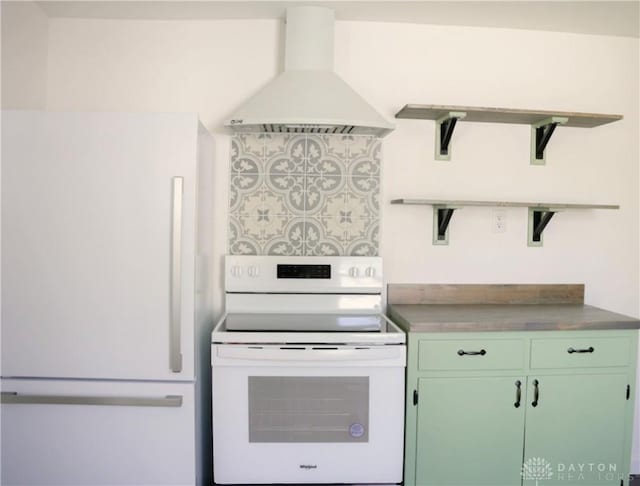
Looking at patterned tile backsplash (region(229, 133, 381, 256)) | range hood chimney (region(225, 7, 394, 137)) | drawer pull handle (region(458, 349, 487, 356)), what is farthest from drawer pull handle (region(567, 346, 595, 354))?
Result: range hood chimney (region(225, 7, 394, 137))

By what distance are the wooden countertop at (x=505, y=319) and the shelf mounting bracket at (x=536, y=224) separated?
37 cm

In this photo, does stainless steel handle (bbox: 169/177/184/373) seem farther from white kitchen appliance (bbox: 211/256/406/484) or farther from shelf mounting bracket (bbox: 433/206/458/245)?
shelf mounting bracket (bbox: 433/206/458/245)

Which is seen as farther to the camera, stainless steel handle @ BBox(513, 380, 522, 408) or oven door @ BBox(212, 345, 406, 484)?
stainless steel handle @ BBox(513, 380, 522, 408)

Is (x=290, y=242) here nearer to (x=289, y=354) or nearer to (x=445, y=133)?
(x=289, y=354)

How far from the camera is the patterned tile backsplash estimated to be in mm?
2295

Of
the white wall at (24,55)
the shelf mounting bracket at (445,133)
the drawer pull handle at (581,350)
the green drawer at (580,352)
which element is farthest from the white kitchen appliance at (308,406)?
the white wall at (24,55)

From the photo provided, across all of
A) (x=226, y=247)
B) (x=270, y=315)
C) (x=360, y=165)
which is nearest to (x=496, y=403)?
(x=270, y=315)

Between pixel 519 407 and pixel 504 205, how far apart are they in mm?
944

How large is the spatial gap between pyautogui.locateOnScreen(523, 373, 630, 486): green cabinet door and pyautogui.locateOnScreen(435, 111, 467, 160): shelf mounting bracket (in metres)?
1.17

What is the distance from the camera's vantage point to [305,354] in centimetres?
180

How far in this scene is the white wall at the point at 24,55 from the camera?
2008 mm

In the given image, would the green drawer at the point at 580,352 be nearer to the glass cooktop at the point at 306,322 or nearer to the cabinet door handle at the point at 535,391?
the cabinet door handle at the point at 535,391

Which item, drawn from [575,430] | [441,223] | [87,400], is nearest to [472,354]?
[575,430]

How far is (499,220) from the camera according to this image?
240 centimetres
